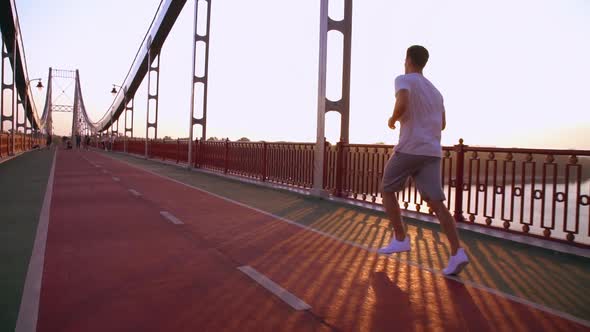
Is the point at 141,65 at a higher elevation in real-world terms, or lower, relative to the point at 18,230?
higher

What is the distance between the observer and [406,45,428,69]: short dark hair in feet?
17.5

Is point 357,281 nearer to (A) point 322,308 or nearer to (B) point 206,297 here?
(A) point 322,308

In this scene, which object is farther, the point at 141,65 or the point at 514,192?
the point at 141,65

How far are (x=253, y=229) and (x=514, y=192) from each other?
3756 mm

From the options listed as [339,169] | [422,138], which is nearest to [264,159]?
[339,169]

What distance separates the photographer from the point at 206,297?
4.36 m

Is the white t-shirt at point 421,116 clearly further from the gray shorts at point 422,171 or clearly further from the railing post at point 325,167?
the railing post at point 325,167

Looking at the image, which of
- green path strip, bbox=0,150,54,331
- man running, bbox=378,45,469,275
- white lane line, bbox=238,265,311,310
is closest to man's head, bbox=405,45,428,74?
man running, bbox=378,45,469,275

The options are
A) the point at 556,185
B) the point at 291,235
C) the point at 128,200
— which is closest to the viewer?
the point at 556,185

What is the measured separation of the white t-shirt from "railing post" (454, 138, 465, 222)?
3992 millimetres

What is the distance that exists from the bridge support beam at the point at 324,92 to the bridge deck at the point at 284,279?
4046 mm

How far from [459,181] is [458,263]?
4092 mm

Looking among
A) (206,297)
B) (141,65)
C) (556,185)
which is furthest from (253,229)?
(141,65)

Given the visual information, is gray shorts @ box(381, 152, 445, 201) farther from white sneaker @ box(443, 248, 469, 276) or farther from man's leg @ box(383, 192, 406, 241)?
white sneaker @ box(443, 248, 469, 276)
